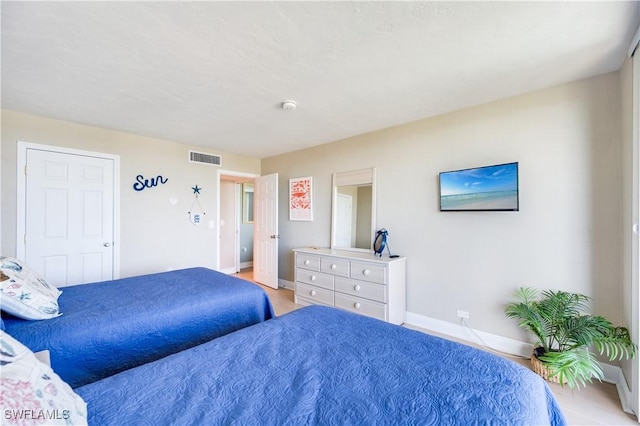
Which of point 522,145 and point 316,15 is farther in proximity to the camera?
point 522,145

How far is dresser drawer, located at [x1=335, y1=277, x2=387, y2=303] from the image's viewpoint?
120 inches

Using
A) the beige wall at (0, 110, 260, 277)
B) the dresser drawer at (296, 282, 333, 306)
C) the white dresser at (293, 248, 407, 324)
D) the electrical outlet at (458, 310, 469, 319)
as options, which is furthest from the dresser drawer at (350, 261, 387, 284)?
the beige wall at (0, 110, 260, 277)

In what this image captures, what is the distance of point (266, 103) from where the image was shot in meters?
2.68

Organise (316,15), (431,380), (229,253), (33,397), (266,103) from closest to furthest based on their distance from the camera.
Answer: (33,397)
(431,380)
(316,15)
(266,103)
(229,253)

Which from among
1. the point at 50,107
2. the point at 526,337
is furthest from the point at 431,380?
the point at 50,107

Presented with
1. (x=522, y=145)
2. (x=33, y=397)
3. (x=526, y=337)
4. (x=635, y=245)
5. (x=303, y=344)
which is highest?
(x=522, y=145)

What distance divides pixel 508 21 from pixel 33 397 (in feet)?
8.46

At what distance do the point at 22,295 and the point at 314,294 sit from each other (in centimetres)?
282

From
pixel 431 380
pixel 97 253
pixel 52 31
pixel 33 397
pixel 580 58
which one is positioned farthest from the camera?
pixel 97 253

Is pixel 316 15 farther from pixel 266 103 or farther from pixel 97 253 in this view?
pixel 97 253

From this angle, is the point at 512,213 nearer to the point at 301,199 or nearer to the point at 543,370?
the point at 543,370

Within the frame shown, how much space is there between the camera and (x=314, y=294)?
375cm

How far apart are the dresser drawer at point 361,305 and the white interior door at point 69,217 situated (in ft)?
9.86

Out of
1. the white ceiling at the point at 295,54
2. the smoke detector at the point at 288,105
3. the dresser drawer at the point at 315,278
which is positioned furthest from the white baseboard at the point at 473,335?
the smoke detector at the point at 288,105
